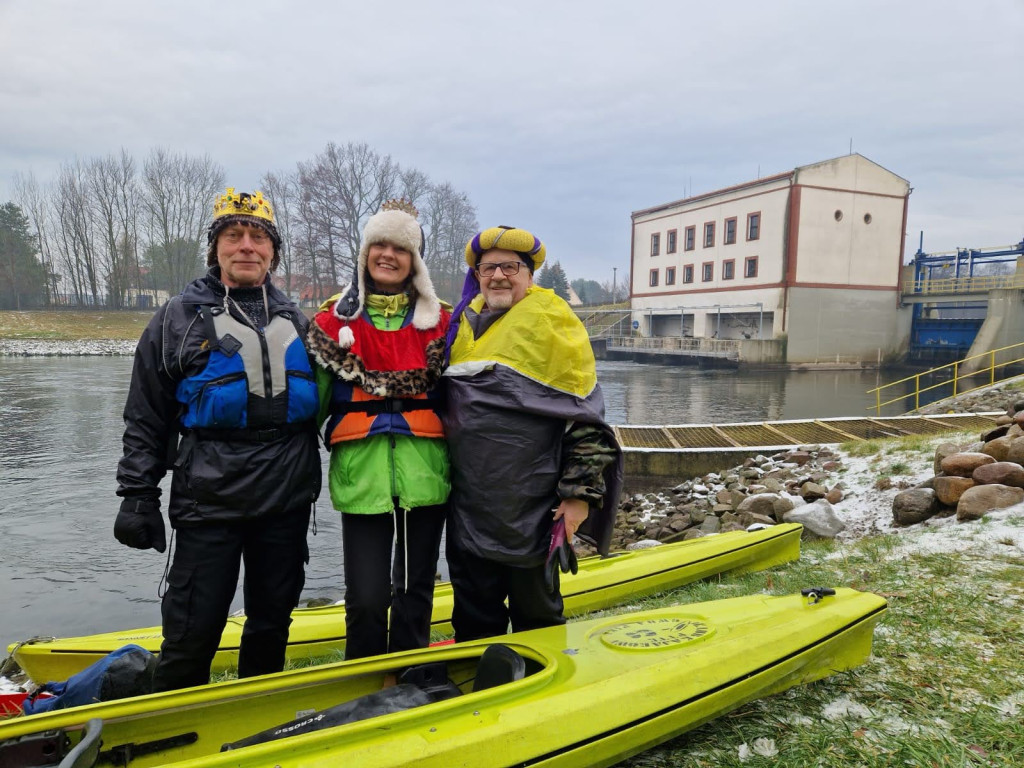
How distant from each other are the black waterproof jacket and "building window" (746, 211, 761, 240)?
105 ft

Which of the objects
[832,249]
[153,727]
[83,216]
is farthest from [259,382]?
[83,216]

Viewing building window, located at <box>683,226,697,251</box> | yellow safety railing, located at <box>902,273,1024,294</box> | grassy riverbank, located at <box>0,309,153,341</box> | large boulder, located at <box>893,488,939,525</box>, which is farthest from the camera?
building window, located at <box>683,226,697,251</box>

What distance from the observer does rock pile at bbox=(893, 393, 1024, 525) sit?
4.28 meters

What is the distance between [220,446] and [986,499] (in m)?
4.84

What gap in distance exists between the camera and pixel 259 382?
2.12 meters

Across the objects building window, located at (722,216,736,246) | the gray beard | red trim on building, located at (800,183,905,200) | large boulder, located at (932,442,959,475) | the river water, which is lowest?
the river water

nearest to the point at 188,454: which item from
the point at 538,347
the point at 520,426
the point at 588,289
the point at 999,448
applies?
the point at 520,426

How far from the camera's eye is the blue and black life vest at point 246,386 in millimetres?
2070

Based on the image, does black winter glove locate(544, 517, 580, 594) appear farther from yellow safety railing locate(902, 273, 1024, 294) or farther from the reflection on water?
yellow safety railing locate(902, 273, 1024, 294)

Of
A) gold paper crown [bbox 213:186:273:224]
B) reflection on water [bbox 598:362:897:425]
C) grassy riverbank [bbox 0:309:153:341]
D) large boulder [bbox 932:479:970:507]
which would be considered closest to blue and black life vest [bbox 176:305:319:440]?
gold paper crown [bbox 213:186:273:224]

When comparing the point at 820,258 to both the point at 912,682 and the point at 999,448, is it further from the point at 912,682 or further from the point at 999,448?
the point at 912,682

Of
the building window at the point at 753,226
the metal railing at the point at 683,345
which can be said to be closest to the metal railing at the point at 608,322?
the metal railing at the point at 683,345

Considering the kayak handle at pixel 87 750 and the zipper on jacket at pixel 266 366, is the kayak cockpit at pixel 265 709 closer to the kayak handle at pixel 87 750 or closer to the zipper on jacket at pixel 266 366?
the kayak handle at pixel 87 750

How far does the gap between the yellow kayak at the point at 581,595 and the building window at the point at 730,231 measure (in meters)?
30.4
